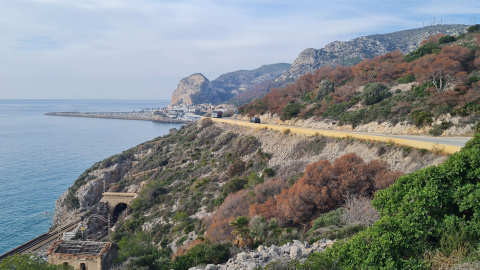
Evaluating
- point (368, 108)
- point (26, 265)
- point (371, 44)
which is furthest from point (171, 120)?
point (26, 265)

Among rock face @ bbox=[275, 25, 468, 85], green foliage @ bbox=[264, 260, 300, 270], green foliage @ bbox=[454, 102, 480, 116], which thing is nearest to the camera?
green foliage @ bbox=[264, 260, 300, 270]

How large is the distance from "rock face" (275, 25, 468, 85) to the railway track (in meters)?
83.6

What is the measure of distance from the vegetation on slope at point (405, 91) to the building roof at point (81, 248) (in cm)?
2027

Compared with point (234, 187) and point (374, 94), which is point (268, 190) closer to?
point (234, 187)

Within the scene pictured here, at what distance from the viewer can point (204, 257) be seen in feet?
34.3

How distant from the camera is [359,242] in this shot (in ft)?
22.3

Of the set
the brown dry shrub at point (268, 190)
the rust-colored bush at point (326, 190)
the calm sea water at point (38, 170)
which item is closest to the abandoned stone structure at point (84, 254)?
the rust-colored bush at point (326, 190)

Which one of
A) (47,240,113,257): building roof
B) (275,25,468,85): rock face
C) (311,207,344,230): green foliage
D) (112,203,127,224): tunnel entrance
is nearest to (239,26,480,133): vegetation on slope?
(311,207,344,230): green foliage

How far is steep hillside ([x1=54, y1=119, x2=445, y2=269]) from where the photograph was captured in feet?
45.6

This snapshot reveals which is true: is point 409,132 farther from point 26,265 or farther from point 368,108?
point 26,265

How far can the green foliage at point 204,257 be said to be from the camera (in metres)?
10.4

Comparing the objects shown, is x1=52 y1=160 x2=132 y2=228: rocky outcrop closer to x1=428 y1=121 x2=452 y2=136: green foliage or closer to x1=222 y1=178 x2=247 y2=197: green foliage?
x1=222 y1=178 x2=247 y2=197: green foliage

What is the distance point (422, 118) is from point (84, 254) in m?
21.8

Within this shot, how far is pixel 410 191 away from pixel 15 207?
42929 mm
